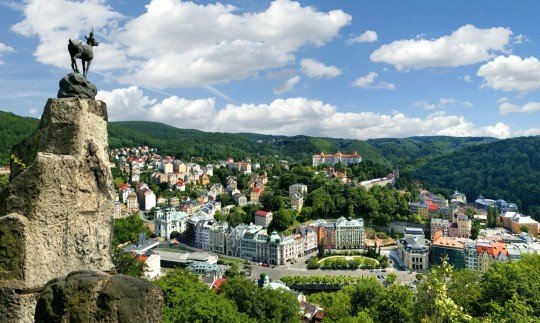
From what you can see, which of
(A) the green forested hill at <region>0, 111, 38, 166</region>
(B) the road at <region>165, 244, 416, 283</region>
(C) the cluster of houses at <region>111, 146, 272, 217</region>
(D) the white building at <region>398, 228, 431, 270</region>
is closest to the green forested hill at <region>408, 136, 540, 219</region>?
(C) the cluster of houses at <region>111, 146, 272, 217</region>

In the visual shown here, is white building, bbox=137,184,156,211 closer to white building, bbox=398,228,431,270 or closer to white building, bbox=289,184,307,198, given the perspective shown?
white building, bbox=289,184,307,198

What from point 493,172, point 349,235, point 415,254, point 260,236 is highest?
point 493,172

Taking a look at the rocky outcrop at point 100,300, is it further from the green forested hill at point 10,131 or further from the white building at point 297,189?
the green forested hill at point 10,131

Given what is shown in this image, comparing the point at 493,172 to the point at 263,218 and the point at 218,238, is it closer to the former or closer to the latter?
the point at 263,218

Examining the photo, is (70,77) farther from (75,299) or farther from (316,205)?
(316,205)

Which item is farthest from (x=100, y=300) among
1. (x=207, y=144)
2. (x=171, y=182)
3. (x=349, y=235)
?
(x=207, y=144)

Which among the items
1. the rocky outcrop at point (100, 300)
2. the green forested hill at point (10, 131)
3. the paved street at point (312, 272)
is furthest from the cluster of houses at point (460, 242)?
the green forested hill at point (10, 131)
